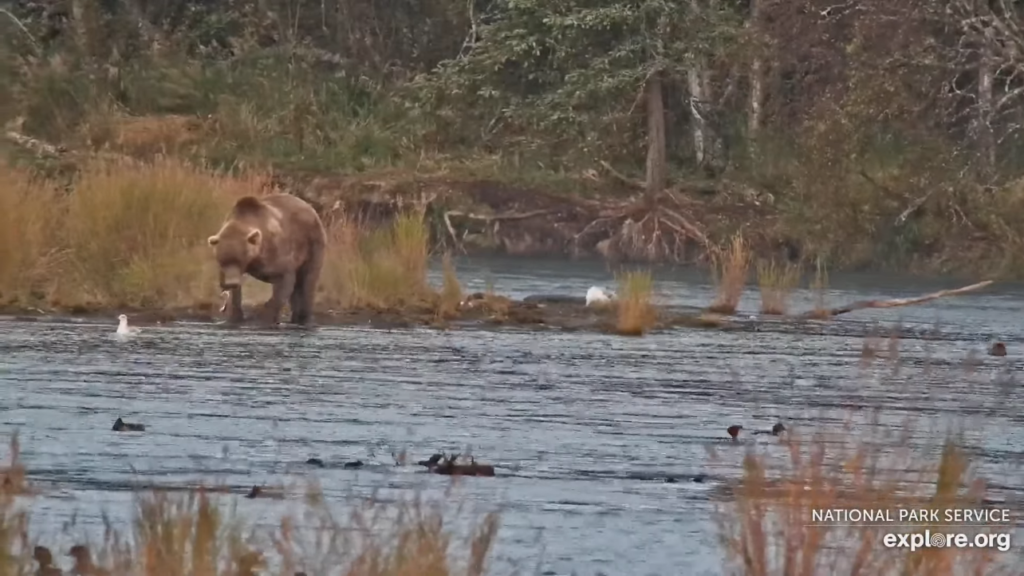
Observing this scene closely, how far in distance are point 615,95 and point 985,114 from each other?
266 inches

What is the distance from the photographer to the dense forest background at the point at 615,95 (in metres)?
33.7

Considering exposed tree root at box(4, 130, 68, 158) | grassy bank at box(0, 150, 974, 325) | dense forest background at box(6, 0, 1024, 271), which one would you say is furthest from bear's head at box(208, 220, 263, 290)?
dense forest background at box(6, 0, 1024, 271)

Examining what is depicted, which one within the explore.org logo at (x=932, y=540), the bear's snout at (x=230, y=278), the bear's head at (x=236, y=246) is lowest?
the explore.org logo at (x=932, y=540)

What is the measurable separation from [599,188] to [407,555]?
102 ft

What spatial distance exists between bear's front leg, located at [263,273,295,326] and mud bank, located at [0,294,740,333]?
10 cm

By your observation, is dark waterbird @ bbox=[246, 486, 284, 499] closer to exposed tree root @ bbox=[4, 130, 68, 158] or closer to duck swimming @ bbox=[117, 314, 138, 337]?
duck swimming @ bbox=[117, 314, 138, 337]

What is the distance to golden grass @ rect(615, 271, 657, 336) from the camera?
19.9 m

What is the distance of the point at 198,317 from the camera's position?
63.3 ft

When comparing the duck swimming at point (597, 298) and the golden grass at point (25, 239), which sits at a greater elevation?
the golden grass at point (25, 239)

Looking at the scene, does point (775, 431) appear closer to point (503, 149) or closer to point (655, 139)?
point (655, 139)

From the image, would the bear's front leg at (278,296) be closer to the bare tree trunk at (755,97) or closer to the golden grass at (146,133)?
the golden grass at (146,133)

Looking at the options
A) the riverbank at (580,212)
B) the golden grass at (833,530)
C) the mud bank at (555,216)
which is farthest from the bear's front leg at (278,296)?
the mud bank at (555,216)

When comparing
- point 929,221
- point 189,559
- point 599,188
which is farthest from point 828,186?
point 189,559

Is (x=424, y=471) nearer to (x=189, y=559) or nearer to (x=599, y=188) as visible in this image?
(x=189, y=559)
